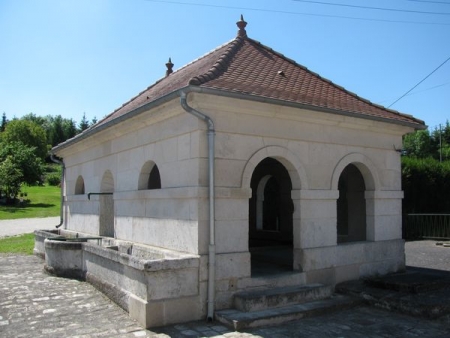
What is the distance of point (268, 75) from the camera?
812 centimetres

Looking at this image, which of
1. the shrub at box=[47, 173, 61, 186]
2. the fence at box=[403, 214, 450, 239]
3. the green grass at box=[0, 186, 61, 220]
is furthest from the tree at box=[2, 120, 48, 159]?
the fence at box=[403, 214, 450, 239]

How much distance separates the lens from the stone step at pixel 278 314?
5.86 m

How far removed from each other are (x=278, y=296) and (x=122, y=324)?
2386 millimetres

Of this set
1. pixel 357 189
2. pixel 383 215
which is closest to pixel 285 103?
pixel 383 215

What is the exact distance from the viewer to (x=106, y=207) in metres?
11.1

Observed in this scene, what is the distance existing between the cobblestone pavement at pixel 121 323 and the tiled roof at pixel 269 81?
11.5 ft

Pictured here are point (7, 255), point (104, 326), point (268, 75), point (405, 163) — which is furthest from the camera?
point (405, 163)

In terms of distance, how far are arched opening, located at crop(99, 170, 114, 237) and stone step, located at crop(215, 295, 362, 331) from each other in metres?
5.52

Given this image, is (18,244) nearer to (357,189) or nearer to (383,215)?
(357,189)

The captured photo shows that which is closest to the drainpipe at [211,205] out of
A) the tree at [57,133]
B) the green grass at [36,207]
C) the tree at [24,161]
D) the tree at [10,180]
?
the green grass at [36,207]

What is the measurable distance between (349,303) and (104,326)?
3.91 meters

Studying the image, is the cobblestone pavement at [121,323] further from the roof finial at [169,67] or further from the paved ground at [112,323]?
the roof finial at [169,67]

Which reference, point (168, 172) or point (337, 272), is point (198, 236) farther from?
point (337, 272)

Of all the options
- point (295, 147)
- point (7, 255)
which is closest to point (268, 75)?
point (295, 147)
